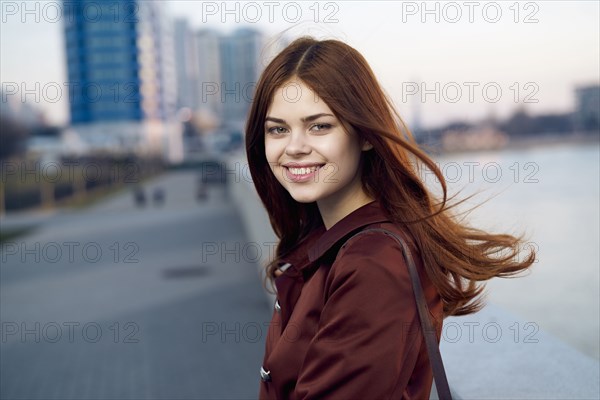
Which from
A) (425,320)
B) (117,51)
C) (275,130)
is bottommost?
(425,320)

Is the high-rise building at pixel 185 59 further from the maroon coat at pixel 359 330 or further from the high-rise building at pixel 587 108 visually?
the maroon coat at pixel 359 330

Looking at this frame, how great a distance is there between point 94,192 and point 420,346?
2735cm

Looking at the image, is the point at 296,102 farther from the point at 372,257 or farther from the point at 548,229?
the point at 548,229

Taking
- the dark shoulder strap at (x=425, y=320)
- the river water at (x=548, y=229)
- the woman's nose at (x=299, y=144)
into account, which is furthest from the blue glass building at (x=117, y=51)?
the dark shoulder strap at (x=425, y=320)

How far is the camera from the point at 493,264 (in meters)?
1.90

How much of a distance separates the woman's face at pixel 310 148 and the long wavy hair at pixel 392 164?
0.09 feet

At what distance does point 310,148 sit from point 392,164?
225mm

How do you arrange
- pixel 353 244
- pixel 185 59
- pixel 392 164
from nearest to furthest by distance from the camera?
pixel 353 244
pixel 392 164
pixel 185 59

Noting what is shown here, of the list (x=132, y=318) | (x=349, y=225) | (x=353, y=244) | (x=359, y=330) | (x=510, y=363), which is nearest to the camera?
(x=359, y=330)

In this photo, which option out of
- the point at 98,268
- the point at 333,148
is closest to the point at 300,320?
the point at 333,148

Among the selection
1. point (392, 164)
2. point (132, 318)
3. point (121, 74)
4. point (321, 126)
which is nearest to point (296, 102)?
point (321, 126)

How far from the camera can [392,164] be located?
70.7 inches

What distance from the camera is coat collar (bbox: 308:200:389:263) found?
167 centimetres

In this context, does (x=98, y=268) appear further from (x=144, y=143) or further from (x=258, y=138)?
(x=144, y=143)
